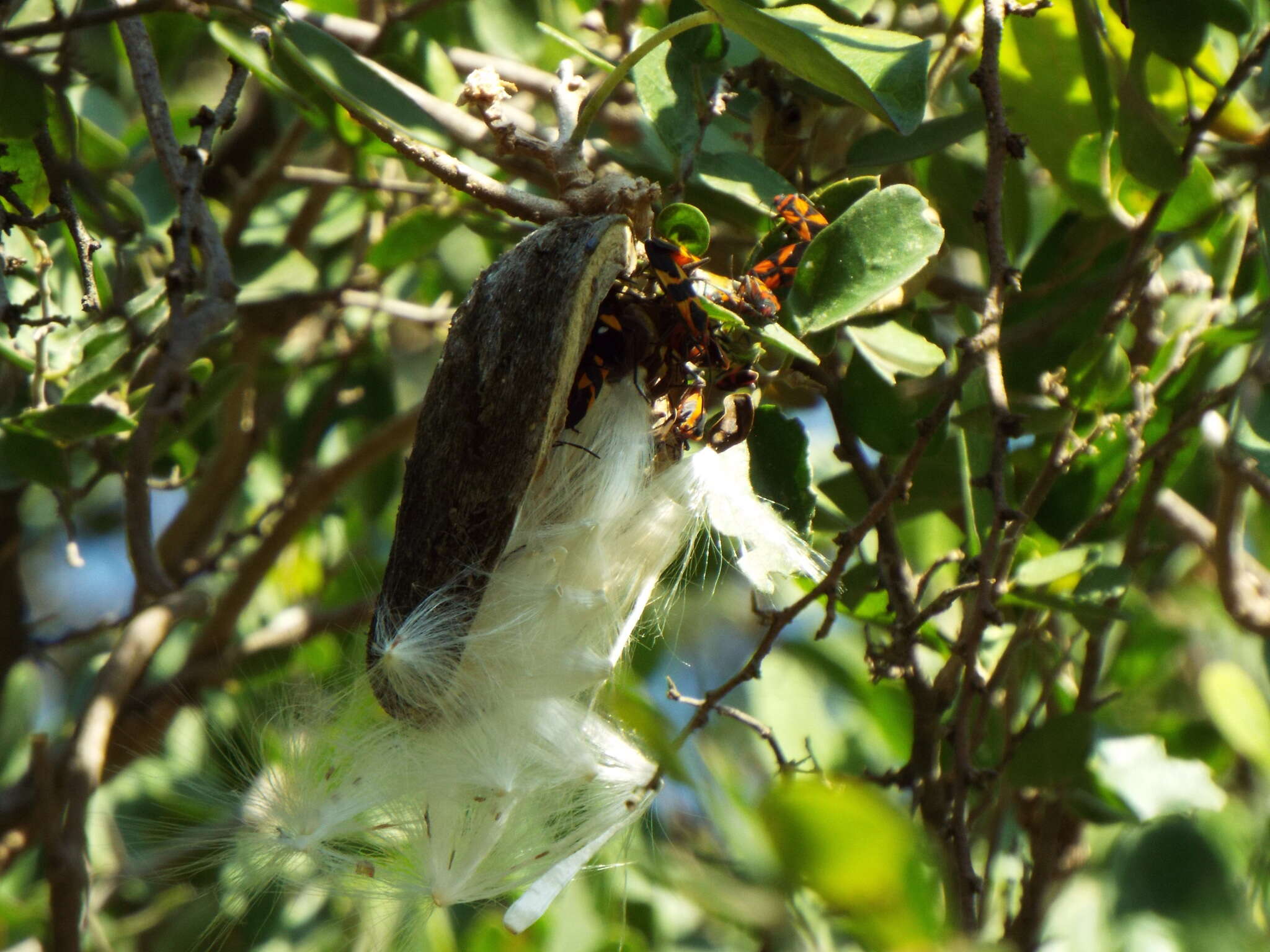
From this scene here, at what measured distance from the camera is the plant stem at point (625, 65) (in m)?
1.11

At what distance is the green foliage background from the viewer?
1221 mm

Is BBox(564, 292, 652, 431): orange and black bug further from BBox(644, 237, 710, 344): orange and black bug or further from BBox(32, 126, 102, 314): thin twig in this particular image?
BBox(32, 126, 102, 314): thin twig

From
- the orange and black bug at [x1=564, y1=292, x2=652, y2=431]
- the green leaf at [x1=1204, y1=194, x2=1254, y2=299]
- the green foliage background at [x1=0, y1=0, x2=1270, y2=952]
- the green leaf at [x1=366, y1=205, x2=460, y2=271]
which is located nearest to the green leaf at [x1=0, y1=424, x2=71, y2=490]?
the green foliage background at [x1=0, y1=0, x2=1270, y2=952]

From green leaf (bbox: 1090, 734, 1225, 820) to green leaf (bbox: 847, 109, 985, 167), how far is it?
884 millimetres

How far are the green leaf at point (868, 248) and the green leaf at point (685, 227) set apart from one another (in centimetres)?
10

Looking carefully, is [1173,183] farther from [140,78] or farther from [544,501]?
[140,78]

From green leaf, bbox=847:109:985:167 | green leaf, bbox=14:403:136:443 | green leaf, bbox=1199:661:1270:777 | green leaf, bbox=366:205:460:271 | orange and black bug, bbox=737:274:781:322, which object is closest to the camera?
orange and black bug, bbox=737:274:781:322

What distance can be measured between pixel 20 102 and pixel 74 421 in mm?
408

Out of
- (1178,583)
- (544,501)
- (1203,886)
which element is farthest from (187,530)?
(1178,583)

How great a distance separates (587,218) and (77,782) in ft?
4.03

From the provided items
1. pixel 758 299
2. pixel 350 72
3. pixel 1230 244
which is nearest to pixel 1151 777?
pixel 1230 244

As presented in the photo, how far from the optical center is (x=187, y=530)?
2.70m

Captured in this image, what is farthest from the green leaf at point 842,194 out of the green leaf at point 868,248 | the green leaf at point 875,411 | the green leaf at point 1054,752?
the green leaf at point 1054,752

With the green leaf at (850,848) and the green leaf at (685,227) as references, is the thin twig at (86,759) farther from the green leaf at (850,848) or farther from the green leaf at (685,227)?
the green leaf at (850,848)
